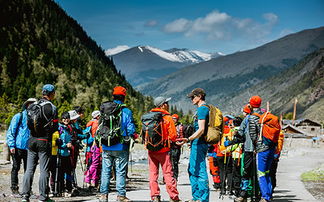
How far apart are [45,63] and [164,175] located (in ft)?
415

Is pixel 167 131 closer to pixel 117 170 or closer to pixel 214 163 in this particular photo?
pixel 117 170

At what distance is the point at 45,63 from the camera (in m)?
129

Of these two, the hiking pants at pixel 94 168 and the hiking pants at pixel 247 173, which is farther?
the hiking pants at pixel 94 168

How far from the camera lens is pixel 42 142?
8.55 m

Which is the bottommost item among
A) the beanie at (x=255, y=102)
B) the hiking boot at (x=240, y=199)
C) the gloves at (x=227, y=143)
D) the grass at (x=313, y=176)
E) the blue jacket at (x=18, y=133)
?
the grass at (x=313, y=176)

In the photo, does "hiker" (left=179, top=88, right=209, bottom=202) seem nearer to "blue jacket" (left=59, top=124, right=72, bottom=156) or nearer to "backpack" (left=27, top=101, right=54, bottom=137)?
"backpack" (left=27, top=101, right=54, bottom=137)

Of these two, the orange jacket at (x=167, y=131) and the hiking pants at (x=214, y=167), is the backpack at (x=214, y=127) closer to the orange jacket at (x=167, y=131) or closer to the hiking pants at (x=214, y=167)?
the orange jacket at (x=167, y=131)

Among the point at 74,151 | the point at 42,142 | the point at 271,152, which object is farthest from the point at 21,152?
the point at 271,152

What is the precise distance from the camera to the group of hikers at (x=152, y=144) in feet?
28.2

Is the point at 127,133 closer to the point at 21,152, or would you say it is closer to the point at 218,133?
the point at 218,133

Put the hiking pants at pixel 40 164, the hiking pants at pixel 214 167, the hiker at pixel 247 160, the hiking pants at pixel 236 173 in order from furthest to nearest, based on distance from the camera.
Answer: the hiking pants at pixel 214 167 → the hiking pants at pixel 236 173 → the hiker at pixel 247 160 → the hiking pants at pixel 40 164

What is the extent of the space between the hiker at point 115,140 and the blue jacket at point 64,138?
7.00ft

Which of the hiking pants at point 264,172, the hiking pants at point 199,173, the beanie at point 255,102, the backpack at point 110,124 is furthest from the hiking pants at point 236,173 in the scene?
the backpack at point 110,124

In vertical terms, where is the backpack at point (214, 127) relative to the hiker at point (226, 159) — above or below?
above
